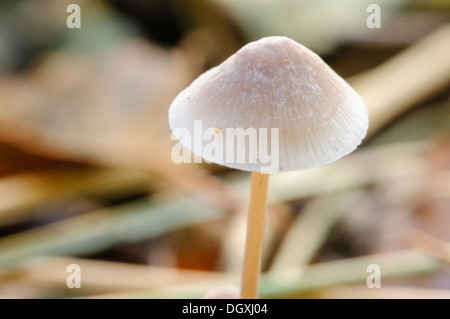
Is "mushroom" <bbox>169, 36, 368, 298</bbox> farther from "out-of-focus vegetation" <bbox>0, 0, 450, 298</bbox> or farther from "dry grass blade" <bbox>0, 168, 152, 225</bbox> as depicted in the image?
"dry grass blade" <bbox>0, 168, 152, 225</bbox>

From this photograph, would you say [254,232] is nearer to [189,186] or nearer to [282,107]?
[282,107]

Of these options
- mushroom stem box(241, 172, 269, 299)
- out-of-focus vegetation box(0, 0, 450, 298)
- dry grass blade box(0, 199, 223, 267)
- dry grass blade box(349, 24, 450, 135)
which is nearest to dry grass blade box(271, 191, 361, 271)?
out-of-focus vegetation box(0, 0, 450, 298)

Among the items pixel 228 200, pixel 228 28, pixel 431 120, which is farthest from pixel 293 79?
pixel 228 28

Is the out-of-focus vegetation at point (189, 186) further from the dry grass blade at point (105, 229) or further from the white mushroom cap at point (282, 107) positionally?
the white mushroom cap at point (282, 107)

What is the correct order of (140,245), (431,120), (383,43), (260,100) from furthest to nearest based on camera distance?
1. (383,43)
2. (431,120)
3. (140,245)
4. (260,100)

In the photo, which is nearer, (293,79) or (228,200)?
(293,79)

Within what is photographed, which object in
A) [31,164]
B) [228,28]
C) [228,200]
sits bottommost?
[228,200]

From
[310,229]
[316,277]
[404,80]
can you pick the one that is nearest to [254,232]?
[316,277]

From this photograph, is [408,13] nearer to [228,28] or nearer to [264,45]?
[228,28]
